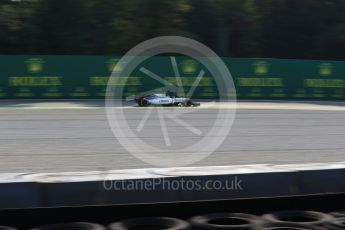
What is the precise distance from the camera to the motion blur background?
3994 cm

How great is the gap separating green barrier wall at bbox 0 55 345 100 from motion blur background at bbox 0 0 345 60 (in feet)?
43.1

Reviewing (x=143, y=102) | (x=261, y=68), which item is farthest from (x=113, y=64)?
(x=261, y=68)

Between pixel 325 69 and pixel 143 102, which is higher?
pixel 325 69

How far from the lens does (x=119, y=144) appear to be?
11289 mm

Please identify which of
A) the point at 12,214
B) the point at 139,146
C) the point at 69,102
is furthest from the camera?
the point at 69,102

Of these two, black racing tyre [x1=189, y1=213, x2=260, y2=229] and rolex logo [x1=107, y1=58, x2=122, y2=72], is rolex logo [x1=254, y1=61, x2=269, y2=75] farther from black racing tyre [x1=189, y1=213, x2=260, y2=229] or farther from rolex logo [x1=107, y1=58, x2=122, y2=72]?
black racing tyre [x1=189, y1=213, x2=260, y2=229]

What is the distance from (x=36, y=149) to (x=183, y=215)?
6.01 m

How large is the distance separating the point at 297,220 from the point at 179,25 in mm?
37842

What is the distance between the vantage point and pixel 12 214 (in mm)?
4707

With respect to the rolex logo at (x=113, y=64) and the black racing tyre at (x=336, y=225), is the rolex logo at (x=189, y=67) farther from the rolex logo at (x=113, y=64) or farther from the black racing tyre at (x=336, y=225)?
the black racing tyre at (x=336, y=225)

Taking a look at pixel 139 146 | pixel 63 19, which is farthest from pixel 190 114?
pixel 63 19

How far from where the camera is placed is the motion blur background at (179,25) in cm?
3994

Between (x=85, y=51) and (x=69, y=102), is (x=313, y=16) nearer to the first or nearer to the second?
(x=85, y=51)

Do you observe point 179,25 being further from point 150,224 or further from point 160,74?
point 150,224
